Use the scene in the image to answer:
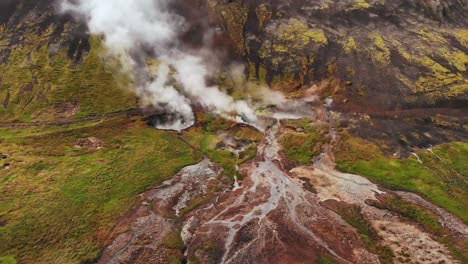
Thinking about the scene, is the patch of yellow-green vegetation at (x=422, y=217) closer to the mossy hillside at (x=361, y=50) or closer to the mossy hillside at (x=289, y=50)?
the mossy hillside at (x=361, y=50)

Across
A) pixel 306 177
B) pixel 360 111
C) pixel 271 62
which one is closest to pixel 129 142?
pixel 306 177

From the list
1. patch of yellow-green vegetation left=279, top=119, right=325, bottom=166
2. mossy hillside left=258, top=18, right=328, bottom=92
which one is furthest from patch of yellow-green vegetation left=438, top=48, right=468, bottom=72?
patch of yellow-green vegetation left=279, top=119, right=325, bottom=166

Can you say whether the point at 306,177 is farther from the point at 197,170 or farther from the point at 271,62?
the point at 271,62

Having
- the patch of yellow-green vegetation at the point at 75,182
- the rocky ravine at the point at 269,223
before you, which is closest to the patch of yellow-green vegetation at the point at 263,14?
the patch of yellow-green vegetation at the point at 75,182


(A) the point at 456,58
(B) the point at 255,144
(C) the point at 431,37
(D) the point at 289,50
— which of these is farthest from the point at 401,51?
(B) the point at 255,144

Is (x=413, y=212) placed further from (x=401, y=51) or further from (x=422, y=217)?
(x=401, y=51)

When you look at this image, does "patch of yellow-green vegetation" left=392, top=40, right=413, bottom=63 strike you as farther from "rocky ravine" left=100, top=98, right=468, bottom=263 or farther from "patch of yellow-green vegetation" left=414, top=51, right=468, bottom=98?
"rocky ravine" left=100, top=98, right=468, bottom=263
